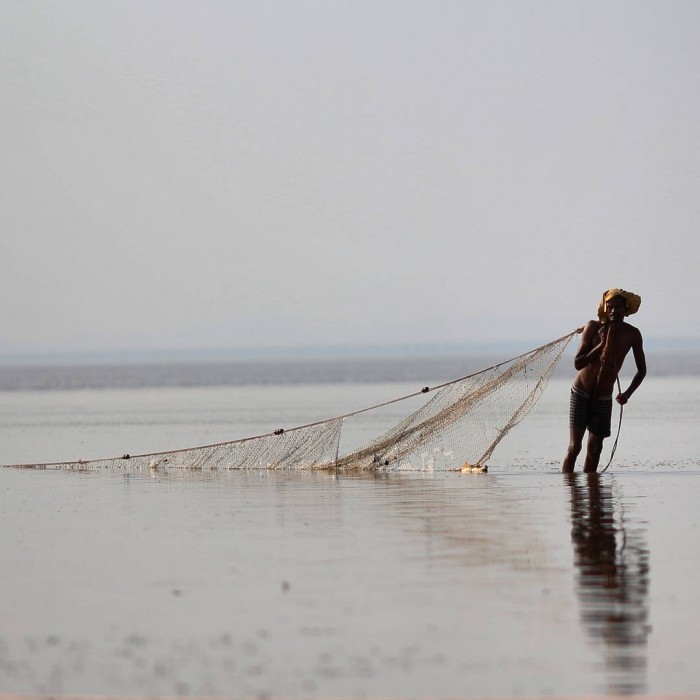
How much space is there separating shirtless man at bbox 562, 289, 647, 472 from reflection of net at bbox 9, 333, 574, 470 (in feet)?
2.97

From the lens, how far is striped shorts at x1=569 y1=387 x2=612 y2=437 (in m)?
15.1

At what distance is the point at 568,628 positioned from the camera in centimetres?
699

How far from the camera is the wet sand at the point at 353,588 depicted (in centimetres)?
627

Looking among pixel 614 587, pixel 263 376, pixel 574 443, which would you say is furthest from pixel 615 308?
pixel 263 376

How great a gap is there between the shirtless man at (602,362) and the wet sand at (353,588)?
613 millimetres

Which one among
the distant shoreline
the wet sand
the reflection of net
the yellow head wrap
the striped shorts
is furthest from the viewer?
the distant shoreline

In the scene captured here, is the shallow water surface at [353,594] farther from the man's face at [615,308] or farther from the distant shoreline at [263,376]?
the distant shoreline at [263,376]

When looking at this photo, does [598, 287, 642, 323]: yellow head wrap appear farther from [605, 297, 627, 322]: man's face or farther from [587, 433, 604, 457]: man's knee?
[587, 433, 604, 457]: man's knee

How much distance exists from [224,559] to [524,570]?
204 cm

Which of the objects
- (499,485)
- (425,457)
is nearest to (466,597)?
(499,485)

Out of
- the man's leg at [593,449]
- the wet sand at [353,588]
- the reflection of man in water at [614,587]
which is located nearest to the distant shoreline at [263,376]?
the man's leg at [593,449]

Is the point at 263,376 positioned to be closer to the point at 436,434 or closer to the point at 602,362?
the point at 436,434

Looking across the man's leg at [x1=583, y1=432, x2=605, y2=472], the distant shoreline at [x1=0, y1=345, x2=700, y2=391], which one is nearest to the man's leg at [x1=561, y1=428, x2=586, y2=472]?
the man's leg at [x1=583, y1=432, x2=605, y2=472]

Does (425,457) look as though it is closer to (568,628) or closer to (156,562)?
(156,562)
